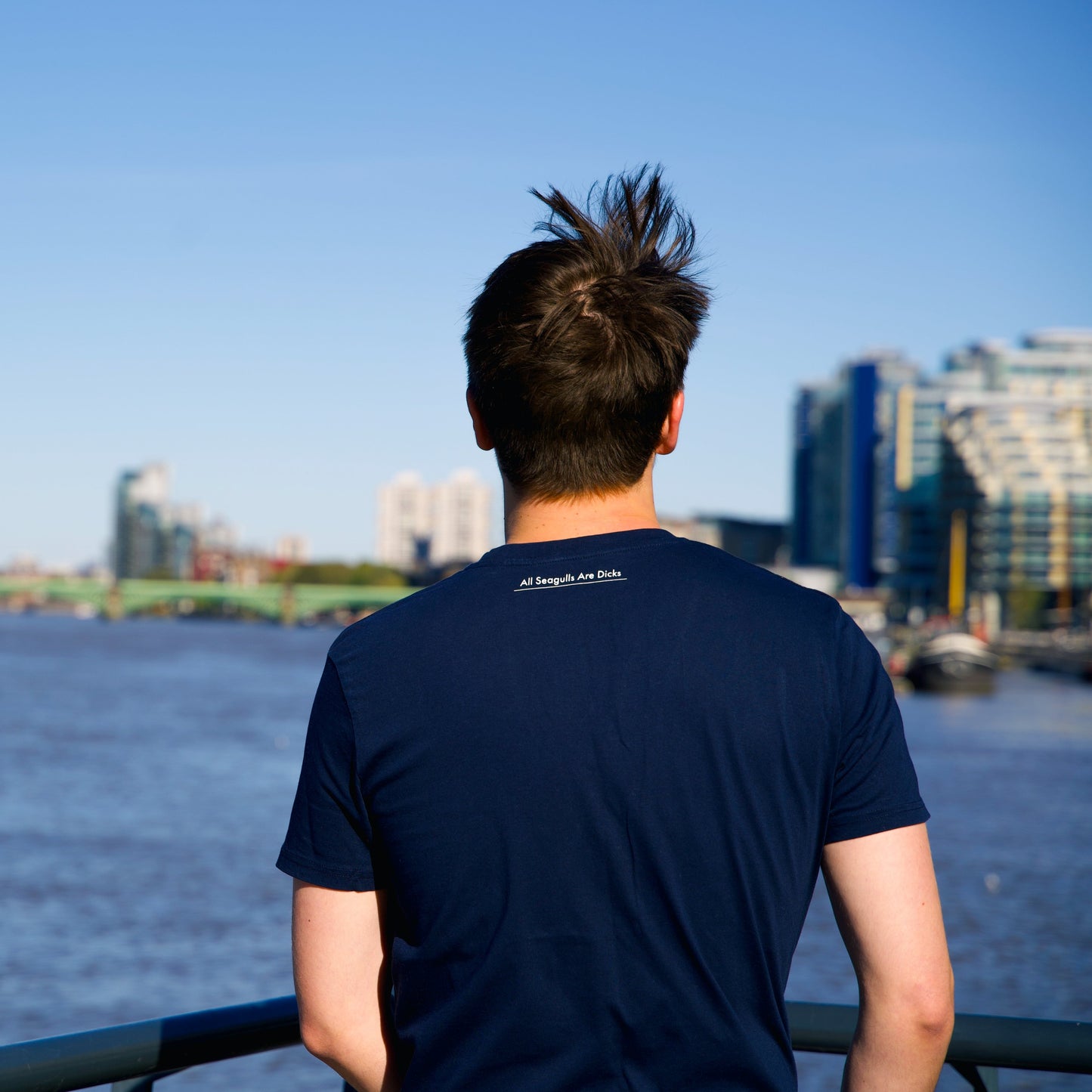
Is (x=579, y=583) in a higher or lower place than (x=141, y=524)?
higher

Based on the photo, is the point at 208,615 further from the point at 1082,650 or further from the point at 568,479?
the point at 568,479

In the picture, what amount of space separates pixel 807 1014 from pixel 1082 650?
71.6 metres

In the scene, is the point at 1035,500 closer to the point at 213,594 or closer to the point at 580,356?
the point at 213,594

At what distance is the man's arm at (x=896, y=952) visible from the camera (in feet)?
4.52

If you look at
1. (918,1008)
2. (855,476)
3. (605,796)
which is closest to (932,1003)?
(918,1008)

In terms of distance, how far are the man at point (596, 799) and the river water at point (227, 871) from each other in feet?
31.0

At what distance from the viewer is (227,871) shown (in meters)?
16.7

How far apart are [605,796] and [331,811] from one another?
28cm

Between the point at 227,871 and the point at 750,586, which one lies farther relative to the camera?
the point at 227,871

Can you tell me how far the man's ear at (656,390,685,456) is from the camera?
1485 mm

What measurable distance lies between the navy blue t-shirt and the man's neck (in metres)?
0.06

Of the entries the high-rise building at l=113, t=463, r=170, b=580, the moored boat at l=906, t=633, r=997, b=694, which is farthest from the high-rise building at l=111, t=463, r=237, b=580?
the moored boat at l=906, t=633, r=997, b=694

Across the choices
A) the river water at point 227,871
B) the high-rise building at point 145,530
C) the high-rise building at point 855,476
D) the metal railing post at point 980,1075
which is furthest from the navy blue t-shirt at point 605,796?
the high-rise building at point 145,530

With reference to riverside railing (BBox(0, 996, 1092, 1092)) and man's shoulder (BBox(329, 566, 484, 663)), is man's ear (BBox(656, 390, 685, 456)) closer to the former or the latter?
man's shoulder (BBox(329, 566, 484, 663))
